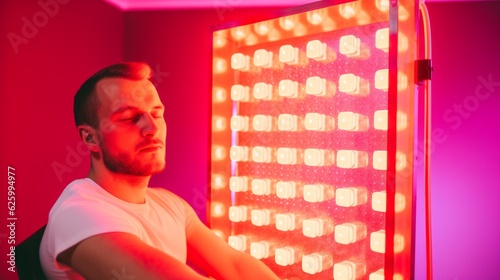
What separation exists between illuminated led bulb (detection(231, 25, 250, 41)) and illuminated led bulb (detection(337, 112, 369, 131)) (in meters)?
0.52

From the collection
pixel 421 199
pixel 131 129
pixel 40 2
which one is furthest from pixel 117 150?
pixel 421 199

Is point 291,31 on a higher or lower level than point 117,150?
higher

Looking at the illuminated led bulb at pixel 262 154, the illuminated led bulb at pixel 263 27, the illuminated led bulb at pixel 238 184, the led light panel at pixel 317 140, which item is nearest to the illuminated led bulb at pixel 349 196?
the led light panel at pixel 317 140

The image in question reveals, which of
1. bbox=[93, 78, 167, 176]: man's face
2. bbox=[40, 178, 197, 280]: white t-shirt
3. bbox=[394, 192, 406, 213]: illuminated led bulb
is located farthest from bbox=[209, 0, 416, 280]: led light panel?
bbox=[93, 78, 167, 176]: man's face

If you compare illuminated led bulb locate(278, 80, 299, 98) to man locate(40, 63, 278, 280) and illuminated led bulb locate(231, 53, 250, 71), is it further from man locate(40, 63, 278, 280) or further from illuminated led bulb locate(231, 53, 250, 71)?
man locate(40, 63, 278, 280)

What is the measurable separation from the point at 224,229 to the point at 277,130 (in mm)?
437

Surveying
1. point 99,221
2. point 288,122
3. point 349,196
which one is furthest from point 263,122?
point 99,221

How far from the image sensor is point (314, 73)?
5.15ft

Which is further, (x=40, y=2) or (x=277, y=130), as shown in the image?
(x=40, y=2)

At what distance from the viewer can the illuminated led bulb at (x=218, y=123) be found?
1.72m

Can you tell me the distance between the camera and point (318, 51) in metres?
1.45

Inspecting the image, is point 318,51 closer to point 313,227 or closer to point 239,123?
point 239,123

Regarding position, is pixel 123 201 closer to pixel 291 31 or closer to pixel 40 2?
pixel 291 31

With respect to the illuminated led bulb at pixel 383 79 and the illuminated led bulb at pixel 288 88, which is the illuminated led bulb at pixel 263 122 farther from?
the illuminated led bulb at pixel 383 79
